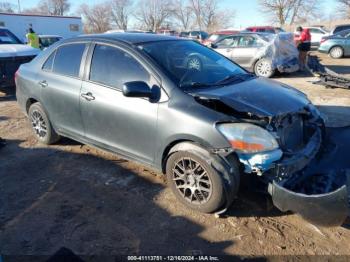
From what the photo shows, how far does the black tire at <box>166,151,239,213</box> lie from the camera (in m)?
3.13

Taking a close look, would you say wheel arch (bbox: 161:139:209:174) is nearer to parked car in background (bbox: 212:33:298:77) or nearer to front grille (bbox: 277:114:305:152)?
front grille (bbox: 277:114:305:152)

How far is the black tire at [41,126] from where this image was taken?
16.4ft

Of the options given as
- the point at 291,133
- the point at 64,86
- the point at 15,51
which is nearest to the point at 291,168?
the point at 291,133

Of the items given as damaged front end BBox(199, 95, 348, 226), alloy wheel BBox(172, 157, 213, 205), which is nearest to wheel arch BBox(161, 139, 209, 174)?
alloy wheel BBox(172, 157, 213, 205)

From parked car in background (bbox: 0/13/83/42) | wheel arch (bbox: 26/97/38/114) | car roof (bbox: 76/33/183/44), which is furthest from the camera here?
parked car in background (bbox: 0/13/83/42)

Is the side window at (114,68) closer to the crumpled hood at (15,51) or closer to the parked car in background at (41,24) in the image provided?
the crumpled hood at (15,51)

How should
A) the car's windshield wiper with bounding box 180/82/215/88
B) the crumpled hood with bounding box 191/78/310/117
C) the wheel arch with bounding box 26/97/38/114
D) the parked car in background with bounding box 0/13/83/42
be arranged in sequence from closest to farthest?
the crumpled hood with bounding box 191/78/310/117, the car's windshield wiper with bounding box 180/82/215/88, the wheel arch with bounding box 26/97/38/114, the parked car in background with bounding box 0/13/83/42

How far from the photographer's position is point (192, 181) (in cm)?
341

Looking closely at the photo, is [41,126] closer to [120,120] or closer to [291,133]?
[120,120]

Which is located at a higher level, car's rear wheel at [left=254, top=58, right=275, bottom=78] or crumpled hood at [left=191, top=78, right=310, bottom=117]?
crumpled hood at [left=191, top=78, right=310, bottom=117]

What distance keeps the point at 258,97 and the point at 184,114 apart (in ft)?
2.68

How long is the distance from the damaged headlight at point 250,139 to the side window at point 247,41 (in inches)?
364

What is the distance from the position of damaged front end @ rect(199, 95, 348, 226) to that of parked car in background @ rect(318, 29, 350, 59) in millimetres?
16336

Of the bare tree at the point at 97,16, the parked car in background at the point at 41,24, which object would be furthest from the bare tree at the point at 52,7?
the parked car in background at the point at 41,24
